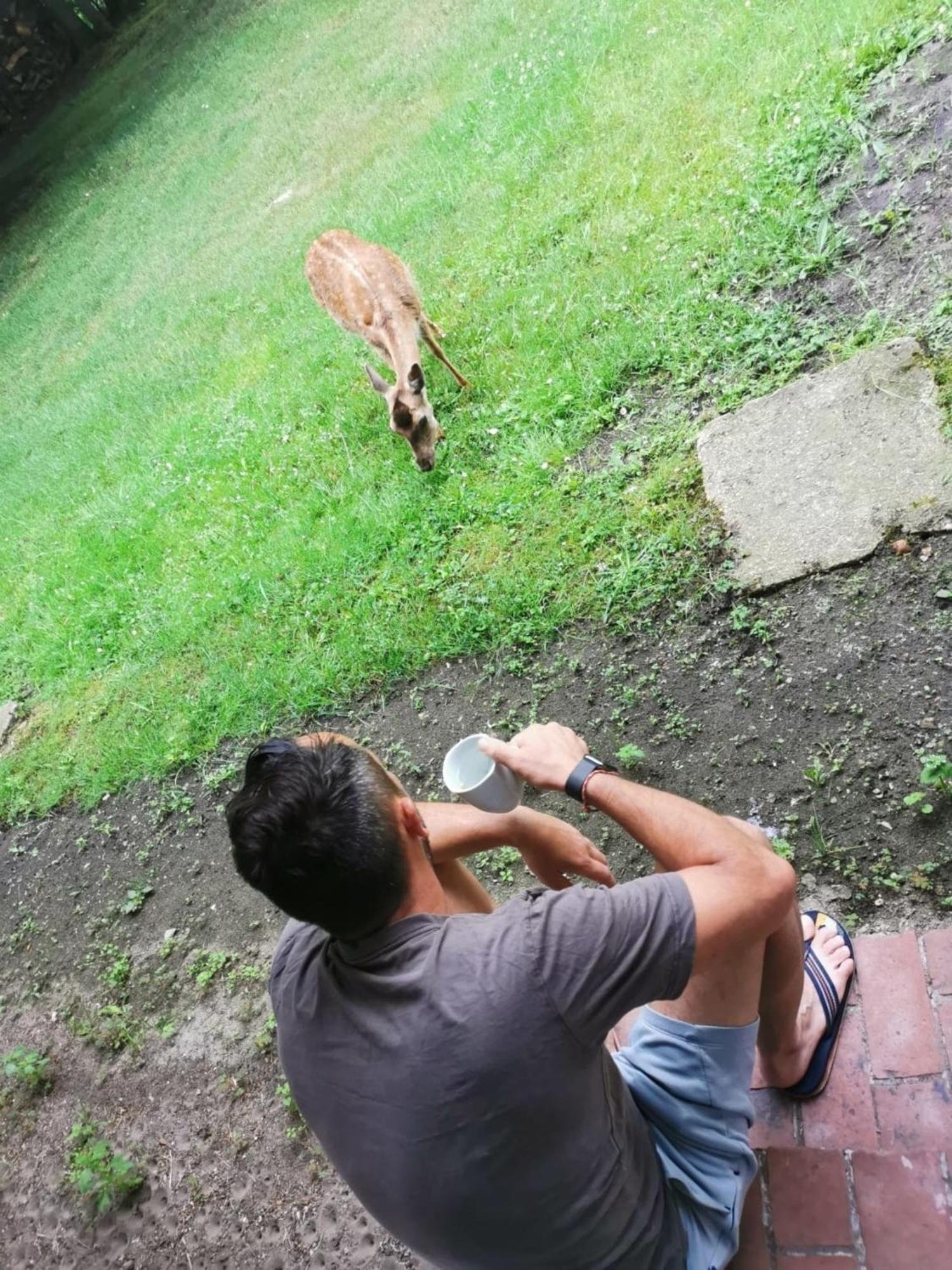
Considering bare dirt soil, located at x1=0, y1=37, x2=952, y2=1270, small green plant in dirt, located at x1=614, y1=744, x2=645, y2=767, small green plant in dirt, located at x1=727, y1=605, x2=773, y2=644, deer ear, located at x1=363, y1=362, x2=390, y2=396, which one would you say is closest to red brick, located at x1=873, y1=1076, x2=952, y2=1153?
bare dirt soil, located at x1=0, y1=37, x2=952, y2=1270

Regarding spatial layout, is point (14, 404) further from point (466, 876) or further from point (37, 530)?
point (466, 876)

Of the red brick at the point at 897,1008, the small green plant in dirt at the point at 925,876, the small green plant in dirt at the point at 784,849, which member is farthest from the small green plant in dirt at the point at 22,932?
the small green plant in dirt at the point at 925,876

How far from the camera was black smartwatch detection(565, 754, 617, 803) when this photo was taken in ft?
7.38

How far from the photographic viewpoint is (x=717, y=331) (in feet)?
15.1

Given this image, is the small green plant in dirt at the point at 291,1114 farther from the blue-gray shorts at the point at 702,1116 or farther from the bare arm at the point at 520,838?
the blue-gray shorts at the point at 702,1116

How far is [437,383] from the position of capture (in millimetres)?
5777

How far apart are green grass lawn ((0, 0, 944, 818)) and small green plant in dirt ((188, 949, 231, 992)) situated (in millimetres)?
1181

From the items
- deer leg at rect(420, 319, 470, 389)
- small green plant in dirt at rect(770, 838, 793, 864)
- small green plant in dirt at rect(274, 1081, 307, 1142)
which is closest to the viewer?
small green plant in dirt at rect(770, 838, 793, 864)

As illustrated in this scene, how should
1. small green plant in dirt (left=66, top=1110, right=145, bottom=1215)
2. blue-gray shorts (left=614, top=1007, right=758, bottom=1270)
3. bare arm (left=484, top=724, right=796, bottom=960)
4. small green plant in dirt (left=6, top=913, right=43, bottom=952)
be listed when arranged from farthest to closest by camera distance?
small green plant in dirt (left=6, top=913, right=43, bottom=952) < small green plant in dirt (left=66, top=1110, right=145, bottom=1215) < blue-gray shorts (left=614, top=1007, right=758, bottom=1270) < bare arm (left=484, top=724, right=796, bottom=960)

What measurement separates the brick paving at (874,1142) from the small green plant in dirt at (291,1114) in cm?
153

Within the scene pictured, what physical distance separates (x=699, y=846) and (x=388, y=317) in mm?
4637


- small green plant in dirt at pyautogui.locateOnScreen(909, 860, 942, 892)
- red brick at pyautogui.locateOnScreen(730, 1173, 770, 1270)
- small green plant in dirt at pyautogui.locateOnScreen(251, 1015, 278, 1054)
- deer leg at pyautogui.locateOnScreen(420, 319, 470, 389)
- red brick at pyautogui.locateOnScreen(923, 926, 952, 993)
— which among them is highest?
deer leg at pyautogui.locateOnScreen(420, 319, 470, 389)

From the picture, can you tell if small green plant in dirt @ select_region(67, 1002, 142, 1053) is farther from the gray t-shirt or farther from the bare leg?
the bare leg

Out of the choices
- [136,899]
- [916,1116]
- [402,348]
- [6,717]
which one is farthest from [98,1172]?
[402,348]
